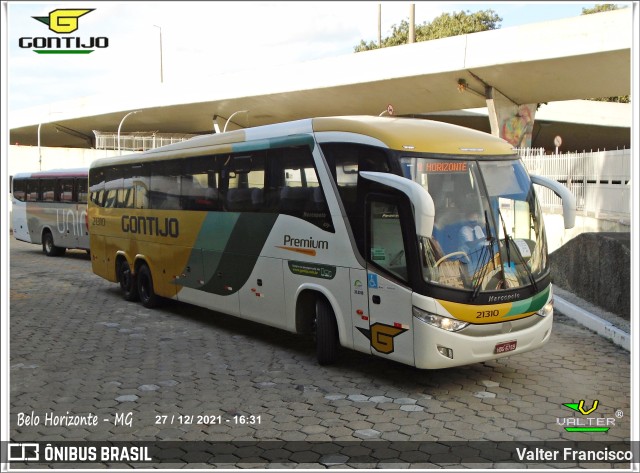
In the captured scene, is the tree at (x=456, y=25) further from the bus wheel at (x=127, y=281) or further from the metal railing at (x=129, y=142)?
the bus wheel at (x=127, y=281)

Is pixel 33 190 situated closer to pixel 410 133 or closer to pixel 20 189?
pixel 20 189

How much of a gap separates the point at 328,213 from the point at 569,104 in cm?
5150

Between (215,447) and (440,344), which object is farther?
(440,344)

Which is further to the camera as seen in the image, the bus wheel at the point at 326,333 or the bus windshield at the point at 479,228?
the bus wheel at the point at 326,333

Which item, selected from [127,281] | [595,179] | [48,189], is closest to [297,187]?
[127,281]

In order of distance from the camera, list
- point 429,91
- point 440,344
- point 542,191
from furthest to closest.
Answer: point 429,91, point 542,191, point 440,344

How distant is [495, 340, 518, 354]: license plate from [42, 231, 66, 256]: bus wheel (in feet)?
68.5

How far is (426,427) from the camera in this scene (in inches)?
265

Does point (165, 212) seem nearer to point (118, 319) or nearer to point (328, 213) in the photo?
point (118, 319)

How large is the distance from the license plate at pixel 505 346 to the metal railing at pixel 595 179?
6.25 metres

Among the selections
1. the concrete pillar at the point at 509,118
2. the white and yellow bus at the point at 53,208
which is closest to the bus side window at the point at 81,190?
the white and yellow bus at the point at 53,208

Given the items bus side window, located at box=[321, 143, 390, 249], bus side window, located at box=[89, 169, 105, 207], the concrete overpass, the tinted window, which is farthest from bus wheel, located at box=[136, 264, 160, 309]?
the tinted window

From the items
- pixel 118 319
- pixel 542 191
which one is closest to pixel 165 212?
pixel 118 319

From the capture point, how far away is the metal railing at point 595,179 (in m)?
13.5
